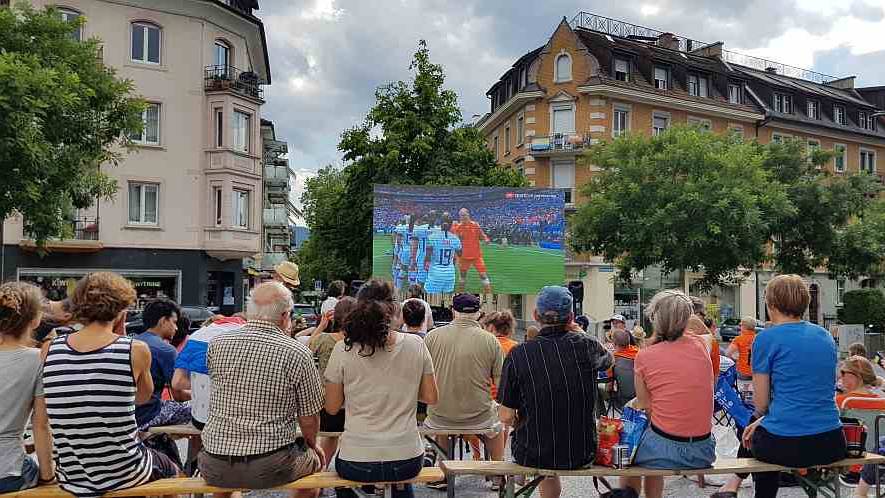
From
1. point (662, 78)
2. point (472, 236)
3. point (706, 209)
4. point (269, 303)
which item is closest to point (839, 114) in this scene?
point (662, 78)

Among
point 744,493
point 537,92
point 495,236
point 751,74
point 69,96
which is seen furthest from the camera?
point 751,74

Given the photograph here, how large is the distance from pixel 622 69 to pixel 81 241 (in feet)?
88.3

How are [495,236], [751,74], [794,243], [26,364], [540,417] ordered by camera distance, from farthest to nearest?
[751,74] → [794,243] → [495,236] → [540,417] → [26,364]

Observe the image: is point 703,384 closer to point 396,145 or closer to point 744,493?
point 744,493

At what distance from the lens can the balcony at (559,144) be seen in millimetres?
38188

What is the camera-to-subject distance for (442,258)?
18922mm

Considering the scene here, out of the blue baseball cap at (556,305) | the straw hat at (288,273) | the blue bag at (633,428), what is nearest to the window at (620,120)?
the straw hat at (288,273)

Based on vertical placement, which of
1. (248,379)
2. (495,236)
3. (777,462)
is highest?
(495,236)

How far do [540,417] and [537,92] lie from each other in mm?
35736

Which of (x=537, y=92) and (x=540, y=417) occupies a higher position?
(x=537, y=92)

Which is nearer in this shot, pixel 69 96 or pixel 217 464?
pixel 217 464

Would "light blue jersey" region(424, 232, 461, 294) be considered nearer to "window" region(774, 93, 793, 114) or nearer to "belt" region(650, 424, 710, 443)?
"belt" region(650, 424, 710, 443)

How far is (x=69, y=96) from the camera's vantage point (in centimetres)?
1666

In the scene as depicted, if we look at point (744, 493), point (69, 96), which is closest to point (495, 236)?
point (69, 96)
